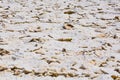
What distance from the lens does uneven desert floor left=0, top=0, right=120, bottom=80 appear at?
390 cm

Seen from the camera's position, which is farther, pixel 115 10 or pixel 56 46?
pixel 115 10

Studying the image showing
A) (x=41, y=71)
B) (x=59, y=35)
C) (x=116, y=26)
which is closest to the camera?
(x=41, y=71)

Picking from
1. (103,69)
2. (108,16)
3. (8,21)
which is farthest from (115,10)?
(103,69)

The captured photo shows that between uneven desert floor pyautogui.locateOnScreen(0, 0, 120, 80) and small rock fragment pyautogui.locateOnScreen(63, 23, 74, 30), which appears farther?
small rock fragment pyautogui.locateOnScreen(63, 23, 74, 30)

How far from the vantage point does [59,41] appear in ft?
16.3

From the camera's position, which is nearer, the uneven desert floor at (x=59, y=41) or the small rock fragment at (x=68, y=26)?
the uneven desert floor at (x=59, y=41)

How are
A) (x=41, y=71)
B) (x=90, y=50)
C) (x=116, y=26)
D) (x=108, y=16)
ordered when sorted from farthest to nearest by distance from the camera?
(x=108, y=16) → (x=116, y=26) → (x=90, y=50) → (x=41, y=71)

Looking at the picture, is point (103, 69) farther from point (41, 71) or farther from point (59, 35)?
point (59, 35)

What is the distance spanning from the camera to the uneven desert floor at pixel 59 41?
3904mm

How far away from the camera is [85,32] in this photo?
17.7ft

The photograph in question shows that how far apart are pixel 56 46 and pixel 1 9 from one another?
2.54 metres

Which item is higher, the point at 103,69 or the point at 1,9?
the point at 1,9

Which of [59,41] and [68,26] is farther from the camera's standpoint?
[68,26]

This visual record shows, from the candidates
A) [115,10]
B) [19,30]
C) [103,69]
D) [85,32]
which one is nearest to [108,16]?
[115,10]
